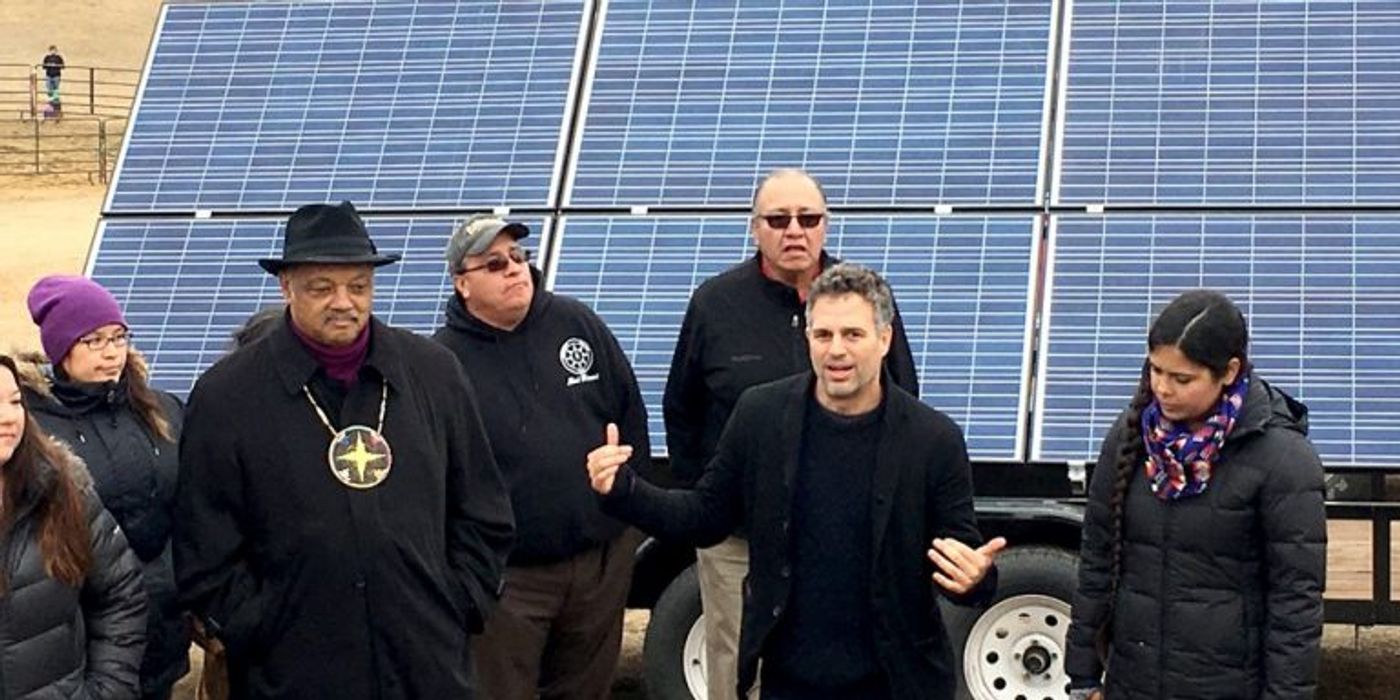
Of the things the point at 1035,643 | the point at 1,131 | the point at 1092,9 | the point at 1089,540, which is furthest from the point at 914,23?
the point at 1,131

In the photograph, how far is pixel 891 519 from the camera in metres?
6.16

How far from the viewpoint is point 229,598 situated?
631cm

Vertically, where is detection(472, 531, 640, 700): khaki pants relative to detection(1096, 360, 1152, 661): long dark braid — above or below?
below

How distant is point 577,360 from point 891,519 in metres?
2.05

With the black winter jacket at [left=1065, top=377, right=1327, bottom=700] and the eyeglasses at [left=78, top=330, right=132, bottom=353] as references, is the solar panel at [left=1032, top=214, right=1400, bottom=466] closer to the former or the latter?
the black winter jacket at [left=1065, top=377, right=1327, bottom=700]

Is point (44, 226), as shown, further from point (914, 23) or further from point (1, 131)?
point (914, 23)

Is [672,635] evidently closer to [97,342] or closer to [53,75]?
[97,342]

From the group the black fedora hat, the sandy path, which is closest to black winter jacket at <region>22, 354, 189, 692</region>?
the black fedora hat

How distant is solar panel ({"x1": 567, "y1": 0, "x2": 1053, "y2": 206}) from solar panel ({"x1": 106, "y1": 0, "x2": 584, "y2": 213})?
0.29 metres

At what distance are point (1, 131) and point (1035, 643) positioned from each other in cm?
2835

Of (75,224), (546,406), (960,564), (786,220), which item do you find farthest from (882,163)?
(75,224)

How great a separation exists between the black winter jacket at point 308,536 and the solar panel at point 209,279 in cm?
362

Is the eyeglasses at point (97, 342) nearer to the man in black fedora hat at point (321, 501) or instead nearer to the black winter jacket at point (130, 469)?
the black winter jacket at point (130, 469)

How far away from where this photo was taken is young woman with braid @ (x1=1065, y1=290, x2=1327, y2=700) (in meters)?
6.14
